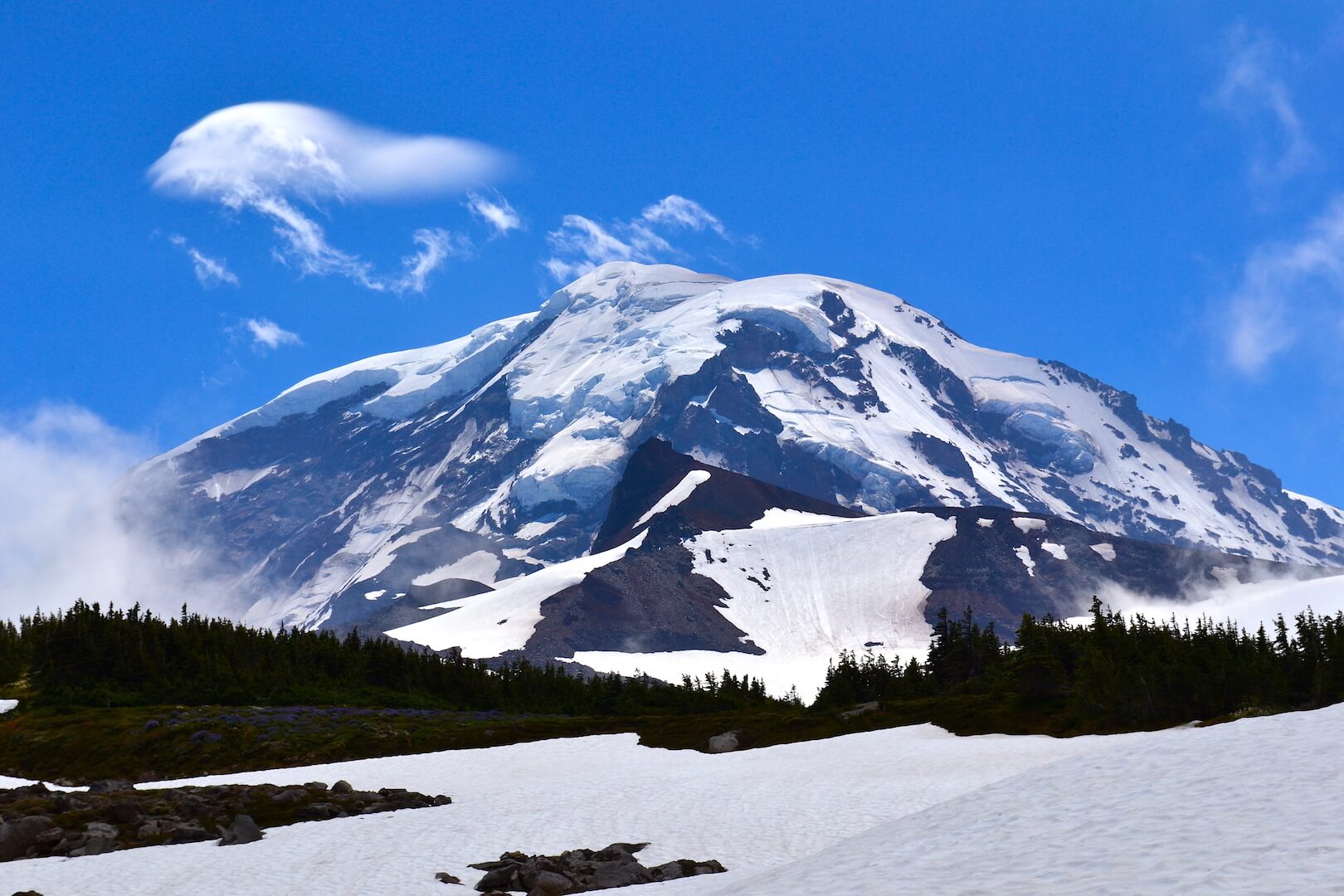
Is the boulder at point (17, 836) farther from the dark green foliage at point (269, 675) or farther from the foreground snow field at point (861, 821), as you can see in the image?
the dark green foliage at point (269, 675)

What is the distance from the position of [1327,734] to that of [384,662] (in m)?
119

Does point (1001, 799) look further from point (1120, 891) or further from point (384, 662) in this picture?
point (384, 662)

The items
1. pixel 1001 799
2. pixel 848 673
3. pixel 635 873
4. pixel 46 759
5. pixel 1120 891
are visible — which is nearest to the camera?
pixel 1120 891

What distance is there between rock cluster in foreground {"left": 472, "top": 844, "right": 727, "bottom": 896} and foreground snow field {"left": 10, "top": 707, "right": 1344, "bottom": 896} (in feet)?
4.21

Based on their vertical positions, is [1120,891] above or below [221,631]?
below

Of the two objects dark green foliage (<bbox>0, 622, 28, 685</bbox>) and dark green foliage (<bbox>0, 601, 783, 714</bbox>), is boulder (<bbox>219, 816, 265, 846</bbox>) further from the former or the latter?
dark green foliage (<bbox>0, 622, 28, 685</bbox>)

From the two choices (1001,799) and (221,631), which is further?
(221,631)

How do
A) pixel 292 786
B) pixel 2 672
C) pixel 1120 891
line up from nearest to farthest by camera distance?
pixel 1120 891, pixel 292 786, pixel 2 672

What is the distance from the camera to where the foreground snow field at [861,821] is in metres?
19.7

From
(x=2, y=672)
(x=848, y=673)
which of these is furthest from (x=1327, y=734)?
(x=2, y=672)

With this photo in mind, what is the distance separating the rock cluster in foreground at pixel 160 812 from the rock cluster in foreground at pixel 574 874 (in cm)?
1305

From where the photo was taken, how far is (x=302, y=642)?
137125mm

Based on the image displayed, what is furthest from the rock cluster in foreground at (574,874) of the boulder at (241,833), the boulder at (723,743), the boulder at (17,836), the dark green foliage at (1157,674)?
the dark green foliage at (1157,674)

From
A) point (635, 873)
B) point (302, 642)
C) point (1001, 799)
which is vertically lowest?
point (635, 873)
